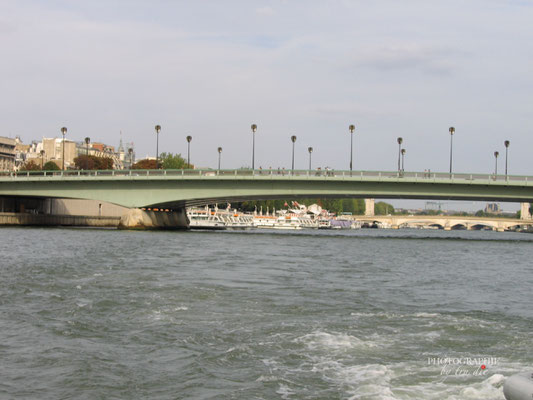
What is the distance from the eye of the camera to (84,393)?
12.2m

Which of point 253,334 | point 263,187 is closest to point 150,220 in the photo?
point 263,187

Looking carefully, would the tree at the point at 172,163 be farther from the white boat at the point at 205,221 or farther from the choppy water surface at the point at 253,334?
the choppy water surface at the point at 253,334

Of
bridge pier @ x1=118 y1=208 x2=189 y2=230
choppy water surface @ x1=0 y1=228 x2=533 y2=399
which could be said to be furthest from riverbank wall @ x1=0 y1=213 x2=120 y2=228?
choppy water surface @ x1=0 y1=228 x2=533 y2=399

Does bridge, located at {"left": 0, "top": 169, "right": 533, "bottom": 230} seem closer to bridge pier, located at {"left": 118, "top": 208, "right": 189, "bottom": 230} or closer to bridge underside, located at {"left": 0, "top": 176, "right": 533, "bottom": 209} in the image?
bridge underside, located at {"left": 0, "top": 176, "right": 533, "bottom": 209}

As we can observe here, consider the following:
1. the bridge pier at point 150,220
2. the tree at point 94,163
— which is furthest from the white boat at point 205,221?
the tree at point 94,163

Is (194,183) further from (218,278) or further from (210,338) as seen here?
(210,338)

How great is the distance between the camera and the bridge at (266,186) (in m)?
77.9

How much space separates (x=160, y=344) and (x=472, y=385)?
6783 mm

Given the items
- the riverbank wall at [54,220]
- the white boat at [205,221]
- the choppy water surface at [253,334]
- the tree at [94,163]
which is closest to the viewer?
the choppy water surface at [253,334]

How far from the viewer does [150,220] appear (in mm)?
87875

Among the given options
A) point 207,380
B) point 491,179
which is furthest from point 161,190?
point 207,380

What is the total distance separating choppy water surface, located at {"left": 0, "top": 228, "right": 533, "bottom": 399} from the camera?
1280 centimetres

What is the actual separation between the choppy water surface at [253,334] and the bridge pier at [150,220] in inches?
2083

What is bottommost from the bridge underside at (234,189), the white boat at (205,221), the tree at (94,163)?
the white boat at (205,221)
